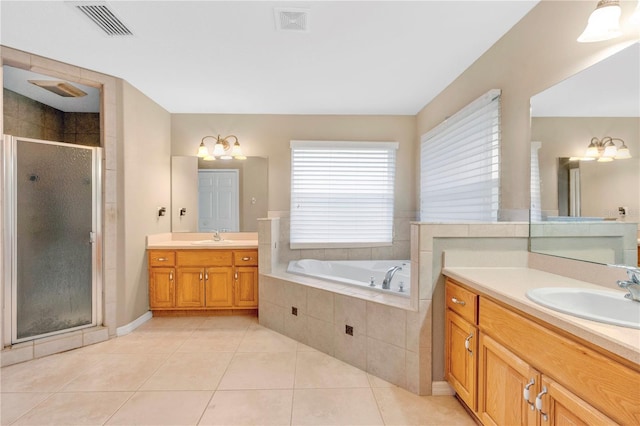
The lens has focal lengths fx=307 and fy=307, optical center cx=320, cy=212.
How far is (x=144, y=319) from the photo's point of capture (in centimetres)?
324

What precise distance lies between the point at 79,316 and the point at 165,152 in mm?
1930

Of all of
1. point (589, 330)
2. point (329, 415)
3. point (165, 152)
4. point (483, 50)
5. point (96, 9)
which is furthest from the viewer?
point (165, 152)

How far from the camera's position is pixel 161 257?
10.9 feet

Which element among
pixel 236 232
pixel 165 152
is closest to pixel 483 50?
pixel 236 232

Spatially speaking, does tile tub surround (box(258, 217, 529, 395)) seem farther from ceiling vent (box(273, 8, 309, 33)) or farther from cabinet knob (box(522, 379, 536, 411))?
ceiling vent (box(273, 8, 309, 33))

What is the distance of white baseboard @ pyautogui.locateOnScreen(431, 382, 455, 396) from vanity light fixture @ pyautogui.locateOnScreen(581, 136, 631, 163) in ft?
4.96

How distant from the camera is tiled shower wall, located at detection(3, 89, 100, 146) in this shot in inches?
111

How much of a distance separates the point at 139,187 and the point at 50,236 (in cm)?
85

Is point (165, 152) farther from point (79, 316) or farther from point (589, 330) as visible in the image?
point (589, 330)

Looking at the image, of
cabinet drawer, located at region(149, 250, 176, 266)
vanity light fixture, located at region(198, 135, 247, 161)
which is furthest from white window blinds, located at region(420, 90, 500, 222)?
cabinet drawer, located at region(149, 250, 176, 266)

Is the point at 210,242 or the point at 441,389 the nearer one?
the point at 441,389

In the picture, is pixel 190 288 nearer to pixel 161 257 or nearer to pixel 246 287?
pixel 161 257

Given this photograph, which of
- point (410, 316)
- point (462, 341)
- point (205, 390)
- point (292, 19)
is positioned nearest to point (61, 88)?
point (292, 19)

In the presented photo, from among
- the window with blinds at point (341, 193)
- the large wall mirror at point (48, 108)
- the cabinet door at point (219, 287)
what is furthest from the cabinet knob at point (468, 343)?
the large wall mirror at point (48, 108)
